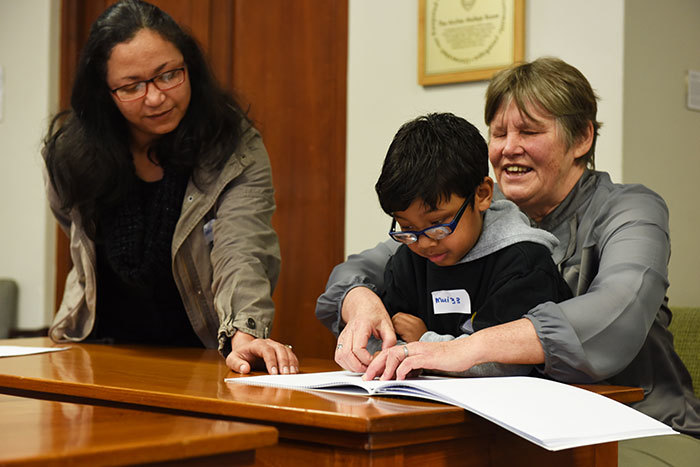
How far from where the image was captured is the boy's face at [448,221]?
145 centimetres

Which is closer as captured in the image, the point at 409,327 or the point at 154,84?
the point at 409,327

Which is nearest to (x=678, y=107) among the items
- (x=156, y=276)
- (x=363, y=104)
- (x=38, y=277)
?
(x=363, y=104)

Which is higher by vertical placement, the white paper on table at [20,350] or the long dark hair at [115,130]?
the long dark hair at [115,130]

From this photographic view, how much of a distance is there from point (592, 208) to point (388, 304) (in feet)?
1.50

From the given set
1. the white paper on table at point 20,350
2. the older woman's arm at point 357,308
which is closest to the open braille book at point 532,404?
the older woman's arm at point 357,308

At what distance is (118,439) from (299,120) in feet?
9.27

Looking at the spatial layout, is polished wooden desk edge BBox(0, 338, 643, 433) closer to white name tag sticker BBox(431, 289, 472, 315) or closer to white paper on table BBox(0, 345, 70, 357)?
white name tag sticker BBox(431, 289, 472, 315)

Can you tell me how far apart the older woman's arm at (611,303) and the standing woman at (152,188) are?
0.79m

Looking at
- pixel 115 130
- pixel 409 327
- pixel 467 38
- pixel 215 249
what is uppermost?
pixel 467 38

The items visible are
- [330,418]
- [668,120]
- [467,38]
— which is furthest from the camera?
[467,38]

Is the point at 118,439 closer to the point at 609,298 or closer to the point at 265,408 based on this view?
the point at 265,408

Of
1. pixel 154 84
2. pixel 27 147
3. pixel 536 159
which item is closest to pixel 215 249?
pixel 154 84

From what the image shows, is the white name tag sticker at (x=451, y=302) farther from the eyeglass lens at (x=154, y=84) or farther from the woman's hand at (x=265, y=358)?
the eyeglass lens at (x=154, y=84)

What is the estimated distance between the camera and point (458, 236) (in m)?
1.48
